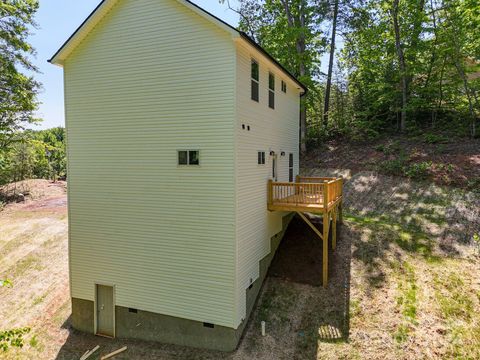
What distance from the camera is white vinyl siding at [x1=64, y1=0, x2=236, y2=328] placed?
8680 mm

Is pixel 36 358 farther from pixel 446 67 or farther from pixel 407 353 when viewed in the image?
pixel 446 67

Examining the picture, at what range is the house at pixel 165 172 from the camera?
868 cm

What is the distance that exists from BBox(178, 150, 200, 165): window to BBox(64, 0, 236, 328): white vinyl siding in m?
0.17

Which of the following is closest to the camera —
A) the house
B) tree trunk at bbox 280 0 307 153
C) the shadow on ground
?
the house

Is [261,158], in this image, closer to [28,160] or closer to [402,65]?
[402,65]

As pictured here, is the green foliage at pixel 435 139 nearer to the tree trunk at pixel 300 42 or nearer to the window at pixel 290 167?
the tree trunk at pixel 300 42

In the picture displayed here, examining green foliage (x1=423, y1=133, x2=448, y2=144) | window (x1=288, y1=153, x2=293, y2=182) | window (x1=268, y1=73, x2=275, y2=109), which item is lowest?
window (x1=288, y1=153, x2=293, y2=182)

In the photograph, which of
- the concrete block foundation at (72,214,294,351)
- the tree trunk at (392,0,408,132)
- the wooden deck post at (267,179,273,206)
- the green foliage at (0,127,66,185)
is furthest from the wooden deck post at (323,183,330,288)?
the green foliage at (0,127,66,185)

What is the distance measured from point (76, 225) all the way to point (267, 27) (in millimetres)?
20745

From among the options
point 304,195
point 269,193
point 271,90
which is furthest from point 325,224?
point 271,90

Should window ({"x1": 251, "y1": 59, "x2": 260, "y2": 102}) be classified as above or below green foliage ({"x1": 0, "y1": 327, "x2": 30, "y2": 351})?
above

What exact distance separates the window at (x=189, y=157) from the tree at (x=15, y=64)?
1442cm

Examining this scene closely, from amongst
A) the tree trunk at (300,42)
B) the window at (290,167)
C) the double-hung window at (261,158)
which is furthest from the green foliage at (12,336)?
the tree trunk at (300,42)

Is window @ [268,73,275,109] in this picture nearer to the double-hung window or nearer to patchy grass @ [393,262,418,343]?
the double-hung window
